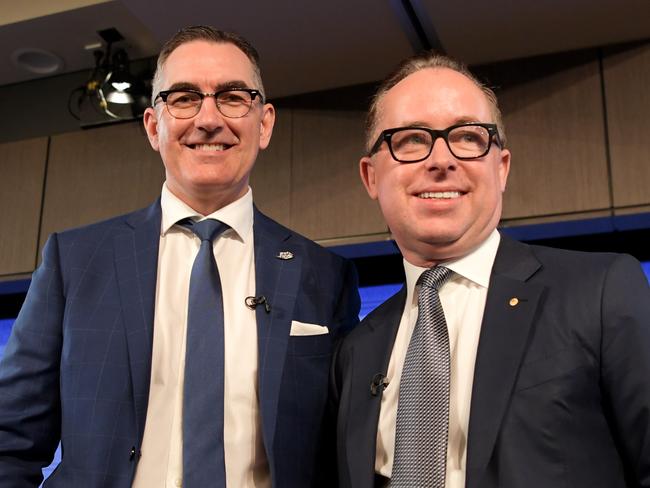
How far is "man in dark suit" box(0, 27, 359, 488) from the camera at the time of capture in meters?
1.64

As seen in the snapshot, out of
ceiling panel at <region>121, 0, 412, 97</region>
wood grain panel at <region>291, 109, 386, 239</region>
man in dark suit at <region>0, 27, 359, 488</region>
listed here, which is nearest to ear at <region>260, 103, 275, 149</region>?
man in dark suit at <region>0, 27, 359, 488</region>

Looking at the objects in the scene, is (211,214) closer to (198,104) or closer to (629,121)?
(198,104)

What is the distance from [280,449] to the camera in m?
1.69

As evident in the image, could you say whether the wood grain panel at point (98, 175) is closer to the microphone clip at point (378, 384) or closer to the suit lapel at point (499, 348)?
the microphone clip at point (378, 384)

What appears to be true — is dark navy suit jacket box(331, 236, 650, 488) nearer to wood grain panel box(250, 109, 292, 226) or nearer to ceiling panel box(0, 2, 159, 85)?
wood grain panel box(250, 109, 292, 226)

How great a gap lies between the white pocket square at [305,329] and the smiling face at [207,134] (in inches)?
13.0

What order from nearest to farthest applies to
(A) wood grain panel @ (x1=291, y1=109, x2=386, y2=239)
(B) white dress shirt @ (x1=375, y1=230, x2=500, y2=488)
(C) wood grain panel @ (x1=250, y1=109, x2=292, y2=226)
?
(B) white dress shirt @ (x1=375, y1=230, x2=500, y2=488) < (A) wood grain panel @ (x1=291, y1=109, x2=386, y2=239) < (C) wood grain panel @ (x1=250, y1=109, x2=292, y2=226)

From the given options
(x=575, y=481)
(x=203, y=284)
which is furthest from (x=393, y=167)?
(x=575, y=481)

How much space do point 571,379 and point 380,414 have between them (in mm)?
383

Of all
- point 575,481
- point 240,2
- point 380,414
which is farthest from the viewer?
point 240,2

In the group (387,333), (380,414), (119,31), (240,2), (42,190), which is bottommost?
(380,414)

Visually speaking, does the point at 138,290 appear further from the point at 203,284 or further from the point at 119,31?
the point at 119,31

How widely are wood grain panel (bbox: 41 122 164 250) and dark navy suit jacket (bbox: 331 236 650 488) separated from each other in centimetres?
279

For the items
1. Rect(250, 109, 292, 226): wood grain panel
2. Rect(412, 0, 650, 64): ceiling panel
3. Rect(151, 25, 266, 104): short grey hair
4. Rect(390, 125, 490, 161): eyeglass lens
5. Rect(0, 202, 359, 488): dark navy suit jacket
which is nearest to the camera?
Rect(0, 202, 359, 488): dark navy suit jacket
